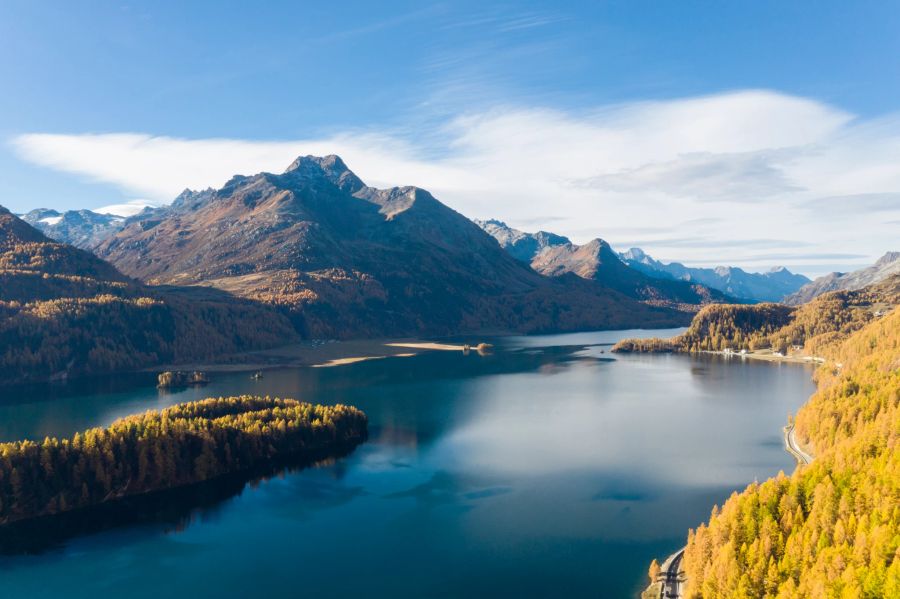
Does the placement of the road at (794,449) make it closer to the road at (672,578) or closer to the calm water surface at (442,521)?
the calm water surface at (442,521)

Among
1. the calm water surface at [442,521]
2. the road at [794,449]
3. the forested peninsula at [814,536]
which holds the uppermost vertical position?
the forested peninsula at [814,536]

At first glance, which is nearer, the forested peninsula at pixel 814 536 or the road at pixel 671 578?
the forested peninsula at pixel 814 536

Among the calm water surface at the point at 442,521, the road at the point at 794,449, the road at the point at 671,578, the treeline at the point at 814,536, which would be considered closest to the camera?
the treeline at the point at 814,536

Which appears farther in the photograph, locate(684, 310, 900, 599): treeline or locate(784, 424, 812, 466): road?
locate(784, 424, 812, 466): road

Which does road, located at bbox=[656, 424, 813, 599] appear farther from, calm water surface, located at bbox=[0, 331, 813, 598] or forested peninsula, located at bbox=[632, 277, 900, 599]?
calm water surface, located at bbox=[0, 331, 813, 598]

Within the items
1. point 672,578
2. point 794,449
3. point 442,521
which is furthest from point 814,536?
point 794,449

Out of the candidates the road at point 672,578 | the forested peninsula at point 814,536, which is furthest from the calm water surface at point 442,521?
the forested peninsula at point 814,536

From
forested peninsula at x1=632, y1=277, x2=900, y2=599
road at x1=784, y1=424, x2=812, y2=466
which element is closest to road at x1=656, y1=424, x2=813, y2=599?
forested peninsula at x1=632, y1=277, x2=900, y2=599

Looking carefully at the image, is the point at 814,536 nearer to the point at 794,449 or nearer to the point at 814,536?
the point at 814,536
